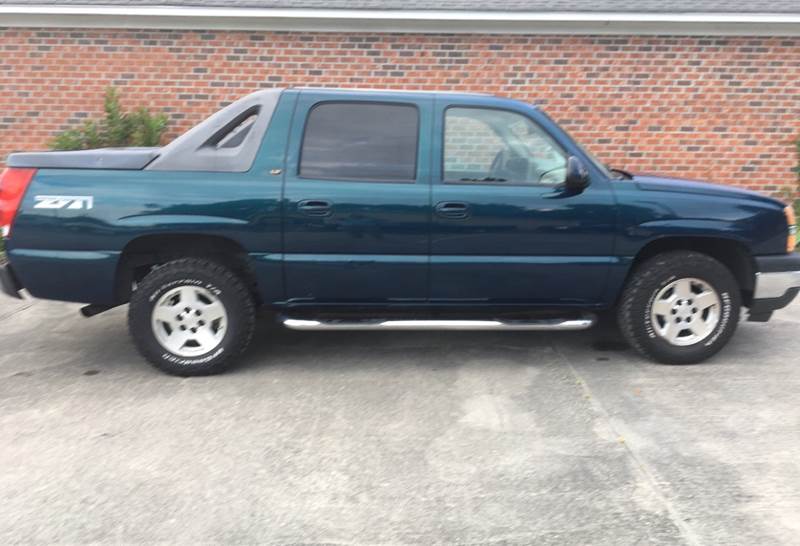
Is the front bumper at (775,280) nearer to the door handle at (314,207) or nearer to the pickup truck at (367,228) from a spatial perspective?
the pickup truck at (367,228)

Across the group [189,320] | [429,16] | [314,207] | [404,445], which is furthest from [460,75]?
[404,445]

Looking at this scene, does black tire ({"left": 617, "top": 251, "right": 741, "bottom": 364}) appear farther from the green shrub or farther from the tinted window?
the green shrub

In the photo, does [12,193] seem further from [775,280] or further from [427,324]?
[775,280]

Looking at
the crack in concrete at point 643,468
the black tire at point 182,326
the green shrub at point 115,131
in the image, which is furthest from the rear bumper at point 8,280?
the green shrub at point 115,131

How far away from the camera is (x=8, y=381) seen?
432cm

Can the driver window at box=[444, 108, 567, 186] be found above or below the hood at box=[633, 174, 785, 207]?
above

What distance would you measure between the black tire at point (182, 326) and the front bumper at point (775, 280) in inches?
132

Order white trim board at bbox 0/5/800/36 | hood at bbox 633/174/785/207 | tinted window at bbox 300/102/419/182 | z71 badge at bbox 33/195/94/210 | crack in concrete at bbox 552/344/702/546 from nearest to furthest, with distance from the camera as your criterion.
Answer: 1. crack in concrete at bbox 552/344/702/546
2. z71 badge at bbox 33/195/94/210
3. tinted window at bbox 300/102/419/182
4. hood at bbox 633/174/785/207
5. white trim board at bbox 0/5/800/36

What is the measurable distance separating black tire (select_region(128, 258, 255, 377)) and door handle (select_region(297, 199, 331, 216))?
2.09 feet

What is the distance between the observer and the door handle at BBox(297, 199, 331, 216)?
417cm

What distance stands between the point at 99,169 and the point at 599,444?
331 cm

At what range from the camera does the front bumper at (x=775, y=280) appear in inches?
176

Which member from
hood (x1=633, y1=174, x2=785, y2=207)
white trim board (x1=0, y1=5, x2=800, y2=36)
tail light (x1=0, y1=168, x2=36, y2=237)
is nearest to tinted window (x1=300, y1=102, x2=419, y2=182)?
hood (x1=633, y1=174, x2=785, y2=207)

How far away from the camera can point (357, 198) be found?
13.8ft
